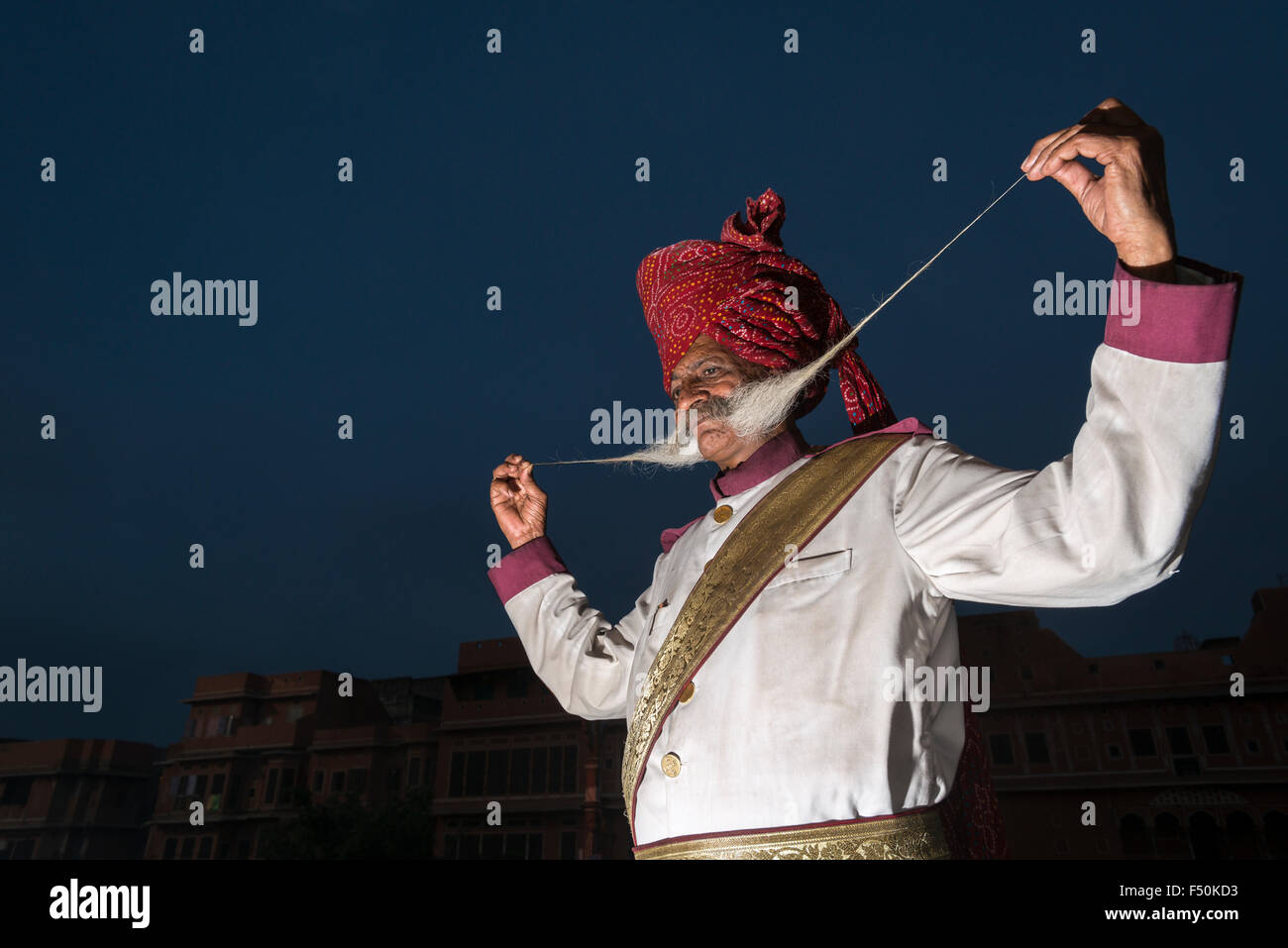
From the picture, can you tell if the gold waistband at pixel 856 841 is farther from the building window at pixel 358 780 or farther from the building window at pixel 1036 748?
the building window at pixel 358 780

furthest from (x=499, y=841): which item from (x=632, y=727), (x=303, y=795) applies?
(x=632, y=727)

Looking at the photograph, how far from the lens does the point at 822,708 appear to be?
1.84m

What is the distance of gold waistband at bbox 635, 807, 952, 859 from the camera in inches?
67.6

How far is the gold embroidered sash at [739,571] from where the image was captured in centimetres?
213

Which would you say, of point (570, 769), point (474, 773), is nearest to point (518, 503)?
point (570, 769)

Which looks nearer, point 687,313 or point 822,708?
point 822,708

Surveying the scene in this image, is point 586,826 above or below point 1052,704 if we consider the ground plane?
below

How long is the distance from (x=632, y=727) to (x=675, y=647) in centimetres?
25

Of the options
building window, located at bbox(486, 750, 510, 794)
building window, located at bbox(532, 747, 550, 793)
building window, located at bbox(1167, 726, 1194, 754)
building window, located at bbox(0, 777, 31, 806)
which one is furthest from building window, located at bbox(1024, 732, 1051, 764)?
building window, located at bbox(0, 777, 31, 806)

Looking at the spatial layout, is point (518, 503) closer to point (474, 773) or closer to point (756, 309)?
point (756, 309)

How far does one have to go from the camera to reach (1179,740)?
18.2 meters

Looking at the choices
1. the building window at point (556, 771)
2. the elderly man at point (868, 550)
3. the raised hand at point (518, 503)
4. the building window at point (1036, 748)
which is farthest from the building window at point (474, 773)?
the elderly man at point (868, 550)
